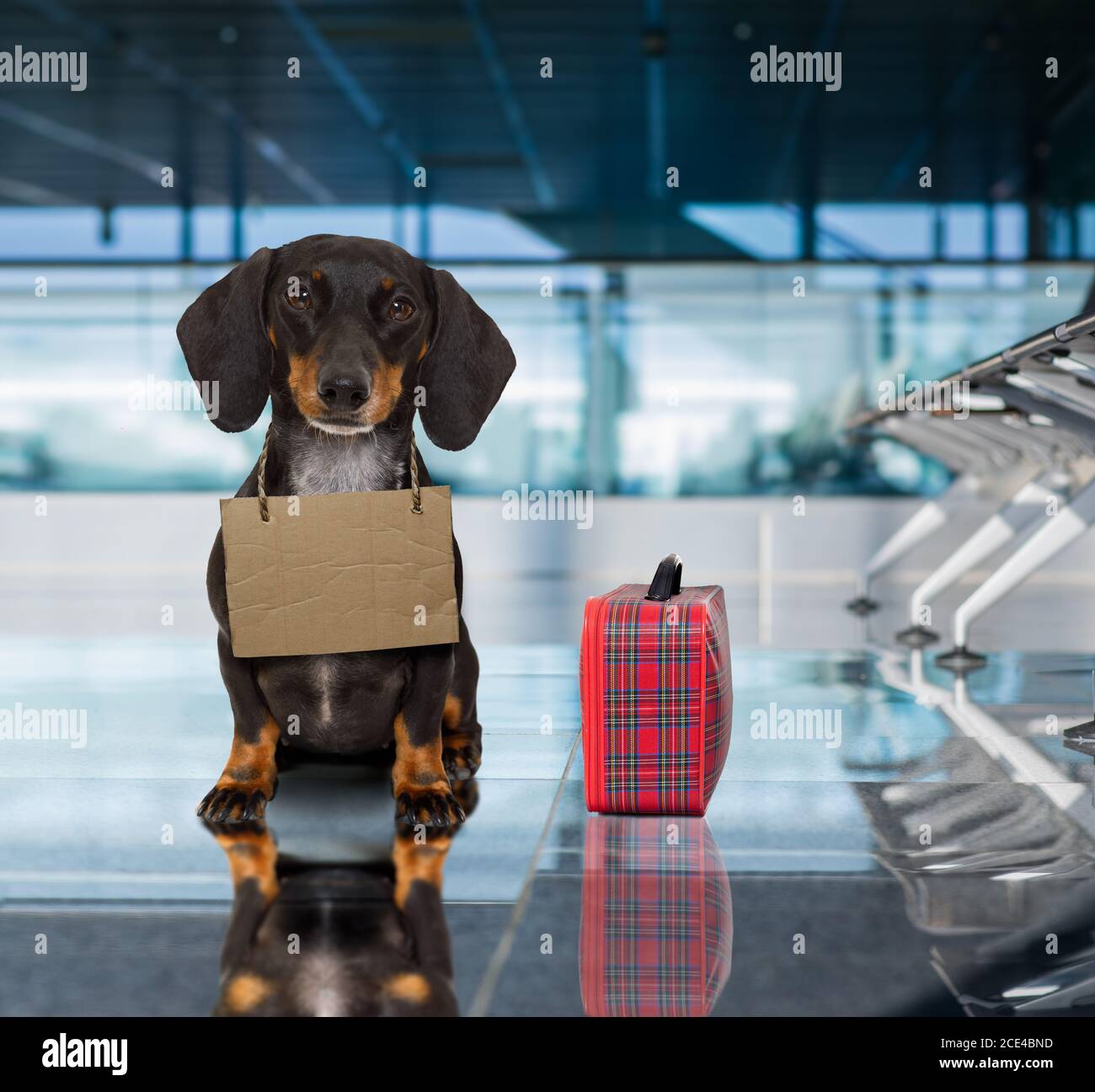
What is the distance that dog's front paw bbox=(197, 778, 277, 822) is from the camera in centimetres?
218

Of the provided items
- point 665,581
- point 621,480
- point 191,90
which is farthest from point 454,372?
point 191,90

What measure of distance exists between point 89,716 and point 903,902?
248 centimetres

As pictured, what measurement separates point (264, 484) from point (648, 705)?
82 centimetres

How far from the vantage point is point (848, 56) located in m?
9.93

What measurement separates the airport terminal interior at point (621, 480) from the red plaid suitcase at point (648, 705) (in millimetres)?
61

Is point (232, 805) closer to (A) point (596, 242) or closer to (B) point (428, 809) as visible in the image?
(B) point (428, 809)

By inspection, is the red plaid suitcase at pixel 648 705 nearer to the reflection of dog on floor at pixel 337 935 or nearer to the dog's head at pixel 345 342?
the reflection of dog on floor at pixel 337 935

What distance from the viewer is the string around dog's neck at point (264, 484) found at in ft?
7.32

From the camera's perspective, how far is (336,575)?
88.3 inches

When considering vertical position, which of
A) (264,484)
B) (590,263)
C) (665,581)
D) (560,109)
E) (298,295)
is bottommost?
(665,581)

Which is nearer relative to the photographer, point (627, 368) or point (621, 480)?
point (621, 480)

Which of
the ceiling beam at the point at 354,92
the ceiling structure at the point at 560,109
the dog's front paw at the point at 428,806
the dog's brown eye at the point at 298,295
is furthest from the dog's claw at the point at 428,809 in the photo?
the ceiling beam at the point at 354,92

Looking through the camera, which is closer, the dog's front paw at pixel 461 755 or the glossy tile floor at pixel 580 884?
the glossy tile floor at pixel 580 884

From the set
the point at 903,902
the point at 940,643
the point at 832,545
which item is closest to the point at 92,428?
the point at 832,545
